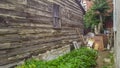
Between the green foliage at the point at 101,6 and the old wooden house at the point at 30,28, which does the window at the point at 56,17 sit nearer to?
the old wooden house at the point at 30,28

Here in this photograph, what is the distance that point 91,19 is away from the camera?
17672 mm

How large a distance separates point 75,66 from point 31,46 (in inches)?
67.5

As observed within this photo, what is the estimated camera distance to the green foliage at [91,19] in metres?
17.4

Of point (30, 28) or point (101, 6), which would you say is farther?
point (101, 6)

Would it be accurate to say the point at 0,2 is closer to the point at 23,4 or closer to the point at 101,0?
the point at 23,4

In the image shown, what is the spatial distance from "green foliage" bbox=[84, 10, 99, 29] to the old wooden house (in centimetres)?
702

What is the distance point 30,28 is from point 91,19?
11.7 m

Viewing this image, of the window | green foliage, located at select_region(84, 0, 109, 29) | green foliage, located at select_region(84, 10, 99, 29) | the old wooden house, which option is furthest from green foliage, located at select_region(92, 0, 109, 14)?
the window

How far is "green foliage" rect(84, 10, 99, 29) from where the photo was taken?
1742cm

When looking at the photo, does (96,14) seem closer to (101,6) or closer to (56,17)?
(101,6)

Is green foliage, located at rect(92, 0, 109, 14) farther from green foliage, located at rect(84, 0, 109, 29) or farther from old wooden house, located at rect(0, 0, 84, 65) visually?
old wooden house, located at rect(0, 0, 84, 65)

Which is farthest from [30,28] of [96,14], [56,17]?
[96,14]

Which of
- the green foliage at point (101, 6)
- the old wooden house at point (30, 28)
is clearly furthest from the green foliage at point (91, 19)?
the old wooden house at point (30, 28)

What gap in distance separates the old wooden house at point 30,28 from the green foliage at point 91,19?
7020 millimetres
